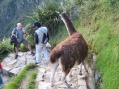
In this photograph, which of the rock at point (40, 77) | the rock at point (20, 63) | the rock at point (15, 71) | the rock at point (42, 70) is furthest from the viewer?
the rock at point (20, 63)

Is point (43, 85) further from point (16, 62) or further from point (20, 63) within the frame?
point (16, 62)

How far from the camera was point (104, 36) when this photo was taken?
8.25 metres

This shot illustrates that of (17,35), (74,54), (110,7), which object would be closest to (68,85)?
(74,54)

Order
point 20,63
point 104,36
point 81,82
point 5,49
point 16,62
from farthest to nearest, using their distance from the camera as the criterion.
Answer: point 5,49 < point 16,62 < point 20,63 < point 104,36 < point 81,82

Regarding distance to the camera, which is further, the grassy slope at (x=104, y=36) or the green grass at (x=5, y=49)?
the green grass at (x=5, y=49)

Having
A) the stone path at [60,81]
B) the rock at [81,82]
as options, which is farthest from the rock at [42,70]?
the rock at [81,82]

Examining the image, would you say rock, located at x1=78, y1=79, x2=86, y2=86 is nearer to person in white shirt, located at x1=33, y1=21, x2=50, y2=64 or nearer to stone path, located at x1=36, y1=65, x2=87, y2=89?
stone path, located at x1=36, y1=65, x2=87, y2=89

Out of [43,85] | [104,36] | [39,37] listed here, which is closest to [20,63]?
[39,37]

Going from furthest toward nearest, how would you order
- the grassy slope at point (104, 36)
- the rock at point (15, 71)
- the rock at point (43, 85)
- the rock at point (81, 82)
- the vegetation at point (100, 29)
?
the rock at point (15, 71), the rock at point (43, 85), the rock at point (81, 82), the vegetation at point (100, 29), the grassy slope at point (104, 36)

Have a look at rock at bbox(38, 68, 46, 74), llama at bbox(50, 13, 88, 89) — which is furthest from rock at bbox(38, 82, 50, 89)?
rock at bbox(38, 68, 46, 74)

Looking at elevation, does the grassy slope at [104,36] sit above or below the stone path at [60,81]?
above

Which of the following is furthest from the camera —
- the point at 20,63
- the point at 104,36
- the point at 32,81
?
the point at 20,63

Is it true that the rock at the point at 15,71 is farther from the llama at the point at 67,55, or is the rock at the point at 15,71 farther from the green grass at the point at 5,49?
the llama at the point at 67,55

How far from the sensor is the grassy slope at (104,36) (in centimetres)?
667
